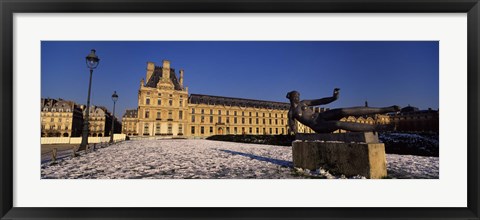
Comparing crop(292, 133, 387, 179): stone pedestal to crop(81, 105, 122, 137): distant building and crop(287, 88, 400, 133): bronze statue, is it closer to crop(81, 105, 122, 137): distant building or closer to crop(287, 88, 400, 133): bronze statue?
crop(287, 88, 400, 133): bronze statue

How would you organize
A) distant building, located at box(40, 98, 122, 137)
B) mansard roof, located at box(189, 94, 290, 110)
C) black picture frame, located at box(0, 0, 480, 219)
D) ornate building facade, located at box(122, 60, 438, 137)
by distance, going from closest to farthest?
black picture frame, located at box(0, 0, 480, 219)
distant building, located at box(40, 98, 122, 137)
ornate building facade, located at box(122, 60, 438, 137)
mansard roof, located at box(189, 94, 290, 110)

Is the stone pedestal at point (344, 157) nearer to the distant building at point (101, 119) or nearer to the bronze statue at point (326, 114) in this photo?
the bronze statue at point (326, 114)

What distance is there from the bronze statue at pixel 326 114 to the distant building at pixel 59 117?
16.3 ft

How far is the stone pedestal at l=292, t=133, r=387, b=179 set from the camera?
4.66 meters

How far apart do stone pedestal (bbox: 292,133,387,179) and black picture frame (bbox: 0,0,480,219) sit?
3.20ft

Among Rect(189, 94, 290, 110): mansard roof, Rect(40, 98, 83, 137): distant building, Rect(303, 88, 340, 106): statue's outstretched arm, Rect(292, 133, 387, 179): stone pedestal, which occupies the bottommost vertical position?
Rect(292, 133, 387, 179): stone pedestal

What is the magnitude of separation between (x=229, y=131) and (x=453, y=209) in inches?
1448

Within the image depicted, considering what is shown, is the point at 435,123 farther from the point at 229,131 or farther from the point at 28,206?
the point at 229,131

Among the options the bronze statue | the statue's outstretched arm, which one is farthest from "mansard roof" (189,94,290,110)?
the statue's outstretched arm

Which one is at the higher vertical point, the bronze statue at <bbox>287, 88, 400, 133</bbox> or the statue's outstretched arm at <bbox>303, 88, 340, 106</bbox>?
the statue's outstretched arm at <bbox>303, 88, 340, 106</bbox>
